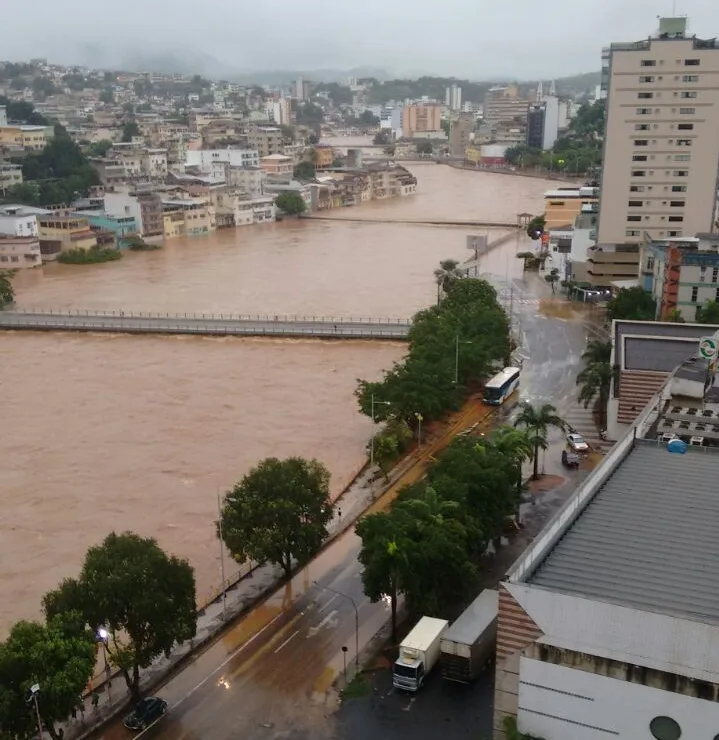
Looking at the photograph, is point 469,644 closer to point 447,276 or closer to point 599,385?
point 599,385

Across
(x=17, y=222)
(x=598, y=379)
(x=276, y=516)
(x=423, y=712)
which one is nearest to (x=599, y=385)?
(x=598, y=379)

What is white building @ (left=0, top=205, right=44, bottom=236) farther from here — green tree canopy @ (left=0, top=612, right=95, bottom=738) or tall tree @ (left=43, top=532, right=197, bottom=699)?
green tree canopy @ (left=0, top=612, right=95, bottom=738)

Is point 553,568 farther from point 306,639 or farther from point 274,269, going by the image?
point 274,269

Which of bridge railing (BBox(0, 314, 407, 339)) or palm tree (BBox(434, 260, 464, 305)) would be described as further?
palm tree (BBox(434, 260, 464, 305))

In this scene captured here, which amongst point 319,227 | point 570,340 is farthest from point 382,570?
point 319,227

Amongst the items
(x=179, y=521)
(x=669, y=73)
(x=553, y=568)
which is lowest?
(x=179, y=521)

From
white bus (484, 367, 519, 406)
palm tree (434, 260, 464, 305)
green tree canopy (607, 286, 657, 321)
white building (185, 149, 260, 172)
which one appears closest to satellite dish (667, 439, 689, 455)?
white bus (484, 367, 519, 406)
